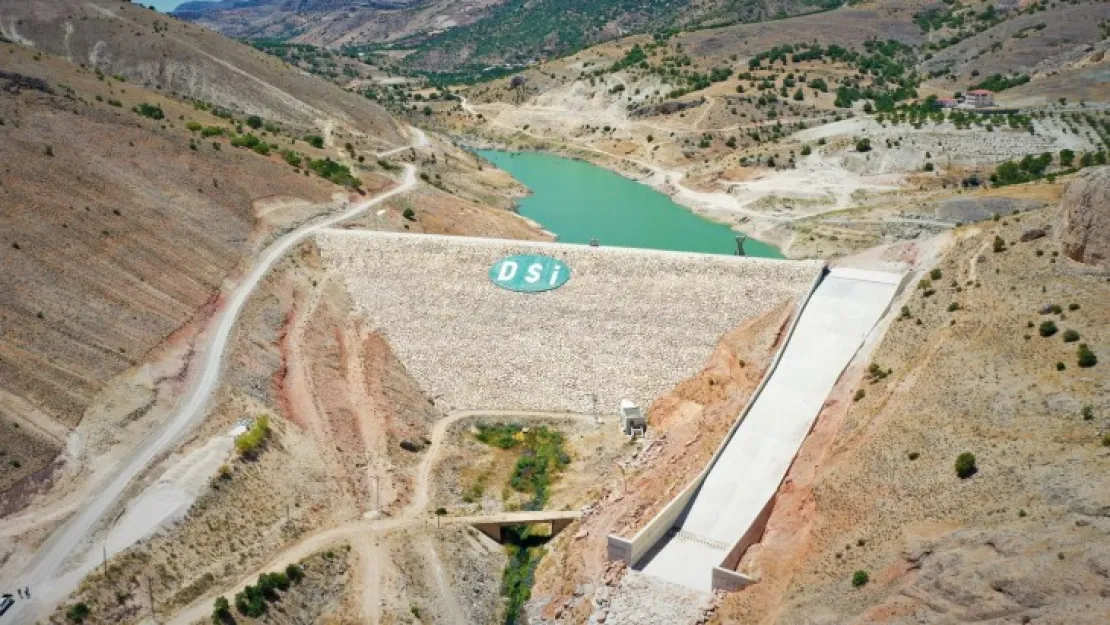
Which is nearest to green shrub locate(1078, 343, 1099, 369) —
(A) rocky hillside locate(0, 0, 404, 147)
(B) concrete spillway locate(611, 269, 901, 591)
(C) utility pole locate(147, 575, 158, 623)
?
(B) concrete spillway locate(611, 269, 901, 591)

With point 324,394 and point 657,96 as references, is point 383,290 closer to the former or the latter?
point 324,394

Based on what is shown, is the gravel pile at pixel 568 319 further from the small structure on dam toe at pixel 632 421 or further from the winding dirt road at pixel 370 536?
the winding dirt road at pixel 370 536

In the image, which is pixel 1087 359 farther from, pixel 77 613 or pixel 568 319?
pixel 77 613

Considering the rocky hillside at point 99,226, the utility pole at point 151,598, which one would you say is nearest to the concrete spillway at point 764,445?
the utility pole at point 151,598

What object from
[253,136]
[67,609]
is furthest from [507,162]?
[67,609]

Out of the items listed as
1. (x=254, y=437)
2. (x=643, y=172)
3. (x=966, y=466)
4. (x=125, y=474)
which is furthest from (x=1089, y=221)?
(x=643, y=172)

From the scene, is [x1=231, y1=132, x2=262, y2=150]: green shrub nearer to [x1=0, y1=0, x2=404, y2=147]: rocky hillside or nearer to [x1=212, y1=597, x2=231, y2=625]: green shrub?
[x1=0, y1=0, x2=404, y2=147]: rocky hillside
